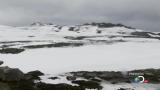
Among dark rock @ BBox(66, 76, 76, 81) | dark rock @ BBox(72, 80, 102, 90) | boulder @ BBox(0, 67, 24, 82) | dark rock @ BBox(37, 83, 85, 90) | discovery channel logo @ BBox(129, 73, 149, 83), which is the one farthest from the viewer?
dark rock @ BBox(66, 76, 76, 81)

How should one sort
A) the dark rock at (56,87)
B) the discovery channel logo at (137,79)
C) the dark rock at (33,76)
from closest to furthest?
the dark rock at (56,87) → the dark rock at (33,76) → the discovery channel logo at (137,79)

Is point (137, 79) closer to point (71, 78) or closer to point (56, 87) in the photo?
point (71, 78)

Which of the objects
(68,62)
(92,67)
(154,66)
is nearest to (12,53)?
(68,62)

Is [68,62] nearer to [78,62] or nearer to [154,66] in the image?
[78,62]

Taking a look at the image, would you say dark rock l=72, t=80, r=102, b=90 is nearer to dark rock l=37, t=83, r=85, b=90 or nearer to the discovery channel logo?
dark rock l=37, t=83, r=85, b=90

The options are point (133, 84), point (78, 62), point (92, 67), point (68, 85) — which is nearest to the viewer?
point (68, 85)

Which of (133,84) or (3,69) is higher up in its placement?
(3,69)

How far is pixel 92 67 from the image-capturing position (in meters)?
61.2

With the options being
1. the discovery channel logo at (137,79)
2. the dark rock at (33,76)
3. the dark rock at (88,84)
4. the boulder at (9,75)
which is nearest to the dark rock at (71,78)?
the dark rock at (88,84)

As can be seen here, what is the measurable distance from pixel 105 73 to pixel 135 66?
32.9 feet

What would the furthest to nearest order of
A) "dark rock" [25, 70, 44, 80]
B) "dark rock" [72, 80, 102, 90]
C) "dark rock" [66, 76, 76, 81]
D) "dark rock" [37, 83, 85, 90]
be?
"dark rock" [66, 76, 76, 81] < "dark rock" [25, 70, 44, 80] < "dark rock" [72, 80, 102, 90] < "dark rock" [37, 83, 85, 90]

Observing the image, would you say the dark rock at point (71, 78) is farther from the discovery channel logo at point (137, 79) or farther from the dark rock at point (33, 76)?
the discovery channel logo at point (137, 79)

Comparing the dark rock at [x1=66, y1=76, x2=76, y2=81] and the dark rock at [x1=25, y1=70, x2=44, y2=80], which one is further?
the dark rock at [x1=66, y1=76, x2=76, y2=81]

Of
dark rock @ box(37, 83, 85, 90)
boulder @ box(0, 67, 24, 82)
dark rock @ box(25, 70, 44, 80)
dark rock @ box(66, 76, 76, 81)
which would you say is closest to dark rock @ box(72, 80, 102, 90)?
dark rock @ box(66, 76, 76, 81)
